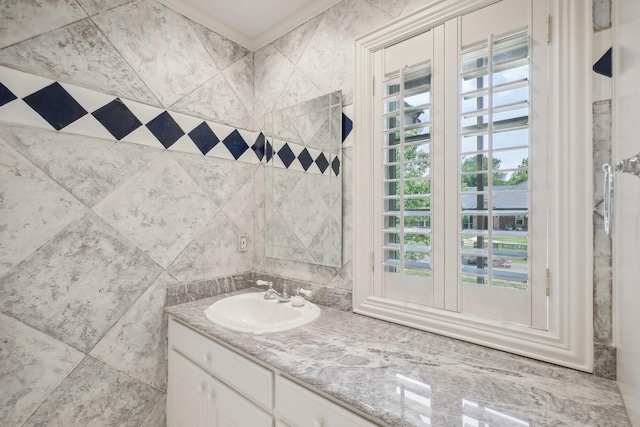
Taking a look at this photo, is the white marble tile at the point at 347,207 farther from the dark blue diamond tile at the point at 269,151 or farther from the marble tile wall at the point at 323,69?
the dark blue diamond tile at the point at 269,151

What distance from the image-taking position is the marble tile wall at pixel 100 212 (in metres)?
1.22

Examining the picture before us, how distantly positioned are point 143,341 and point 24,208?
2.62ft

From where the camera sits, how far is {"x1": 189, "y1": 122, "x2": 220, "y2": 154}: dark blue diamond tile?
5.74ft

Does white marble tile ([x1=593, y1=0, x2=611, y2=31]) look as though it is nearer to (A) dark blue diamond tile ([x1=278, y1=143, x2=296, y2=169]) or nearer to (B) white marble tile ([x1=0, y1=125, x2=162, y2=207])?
(A) dark blue diamond tile ([x1=278, y1=143, x2=296, y2=169])

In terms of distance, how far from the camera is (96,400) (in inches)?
55.1

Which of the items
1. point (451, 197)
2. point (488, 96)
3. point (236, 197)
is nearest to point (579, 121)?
point (488, 96)

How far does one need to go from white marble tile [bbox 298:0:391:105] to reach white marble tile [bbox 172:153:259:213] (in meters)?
0.72

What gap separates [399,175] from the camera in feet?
4.41

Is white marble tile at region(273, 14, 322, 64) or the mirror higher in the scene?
white marble tile at region(273, 14, 322, 64)

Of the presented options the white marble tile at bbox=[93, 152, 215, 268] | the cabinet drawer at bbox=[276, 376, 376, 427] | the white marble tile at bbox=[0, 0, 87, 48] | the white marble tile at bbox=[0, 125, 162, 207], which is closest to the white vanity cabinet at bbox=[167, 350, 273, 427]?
the cabinet drawer at bbox=[276, 376, 376, 427]

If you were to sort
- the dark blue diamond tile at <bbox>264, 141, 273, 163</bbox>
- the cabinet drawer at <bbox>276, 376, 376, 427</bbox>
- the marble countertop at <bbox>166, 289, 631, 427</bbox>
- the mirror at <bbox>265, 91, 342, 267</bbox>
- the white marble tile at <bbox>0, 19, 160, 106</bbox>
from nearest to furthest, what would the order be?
the marble countertop at <bbox>166, 289, 631, 427</bbox>, the cabinet drawer at <bbox>276, 376, 376, 427</bbox>, the white marble tile at <bbox>0, 19, 160, 106</bbox>, the mirror at <bbox>265, 91, 342, 267</bbox>, the dark blue diamond tile at <bbox>264, 141, 273, 163</bbox>

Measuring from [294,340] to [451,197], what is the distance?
0.82 meters

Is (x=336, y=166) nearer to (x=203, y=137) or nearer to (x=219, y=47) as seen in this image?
(x=203, y=137)

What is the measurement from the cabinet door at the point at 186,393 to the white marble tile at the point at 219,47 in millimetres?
1676
